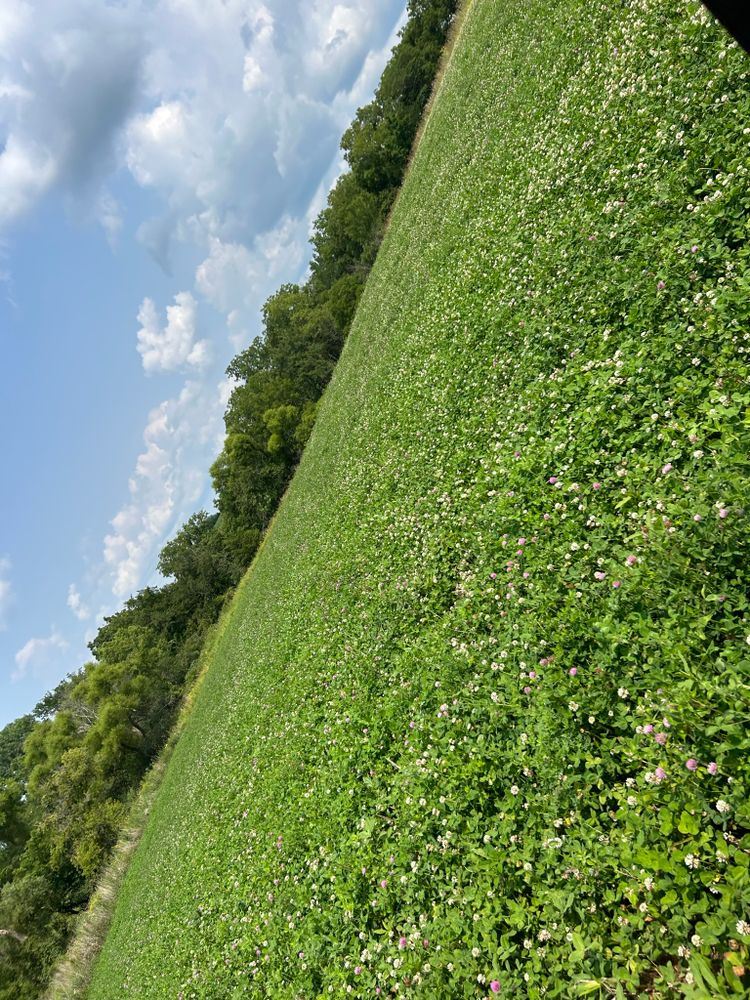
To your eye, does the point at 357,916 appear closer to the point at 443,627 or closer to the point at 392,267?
the point at 443,627

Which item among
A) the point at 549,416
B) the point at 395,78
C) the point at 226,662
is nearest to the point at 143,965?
the point at 226,662

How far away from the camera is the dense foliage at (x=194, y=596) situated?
142 feet

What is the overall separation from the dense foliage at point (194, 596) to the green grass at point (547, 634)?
36483mm

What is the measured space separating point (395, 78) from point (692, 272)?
61202 mm

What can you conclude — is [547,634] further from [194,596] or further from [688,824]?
[194,596]

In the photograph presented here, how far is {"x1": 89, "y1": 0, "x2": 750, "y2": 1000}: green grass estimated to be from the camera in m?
3.94

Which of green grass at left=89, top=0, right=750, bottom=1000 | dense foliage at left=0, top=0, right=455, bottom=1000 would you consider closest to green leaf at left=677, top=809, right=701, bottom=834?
green grass at left=89, top=0, right=750, bottom=1000

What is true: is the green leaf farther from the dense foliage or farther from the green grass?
the dense foliage

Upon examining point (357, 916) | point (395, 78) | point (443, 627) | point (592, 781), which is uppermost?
point (395, 78)

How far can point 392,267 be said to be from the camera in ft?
89.1

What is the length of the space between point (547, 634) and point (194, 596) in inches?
2617

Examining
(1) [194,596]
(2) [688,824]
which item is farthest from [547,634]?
(1) [194,596]

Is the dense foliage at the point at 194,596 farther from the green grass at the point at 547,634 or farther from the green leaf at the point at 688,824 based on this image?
the green leaf at the point at 688,824

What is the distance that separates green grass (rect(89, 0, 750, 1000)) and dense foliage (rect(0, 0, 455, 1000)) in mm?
36483
